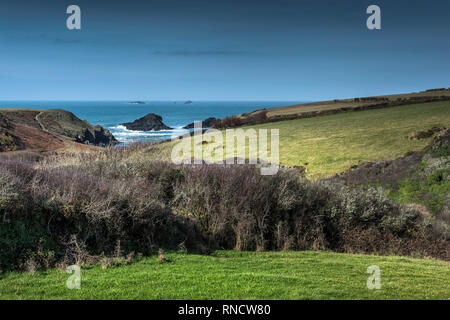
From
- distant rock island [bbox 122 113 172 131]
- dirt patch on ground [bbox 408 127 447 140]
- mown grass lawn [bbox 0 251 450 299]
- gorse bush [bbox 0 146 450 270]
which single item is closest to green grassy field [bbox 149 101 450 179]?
dirt patch on ground [bbox 408 127 447 140]

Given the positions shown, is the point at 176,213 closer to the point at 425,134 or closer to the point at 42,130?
the point at 425,134

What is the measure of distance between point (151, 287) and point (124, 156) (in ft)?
32.5

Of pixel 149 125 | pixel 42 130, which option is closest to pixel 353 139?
pixel 42 130

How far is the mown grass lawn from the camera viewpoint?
20.9 ft

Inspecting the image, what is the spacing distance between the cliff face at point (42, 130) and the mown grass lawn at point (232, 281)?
34487 mm

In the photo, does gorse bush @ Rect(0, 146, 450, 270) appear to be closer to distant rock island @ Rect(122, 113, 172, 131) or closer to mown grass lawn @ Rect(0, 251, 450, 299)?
mown grass lawn @ Rect(0, 251, 450, 299)

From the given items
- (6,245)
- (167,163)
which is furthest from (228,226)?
(6,245)

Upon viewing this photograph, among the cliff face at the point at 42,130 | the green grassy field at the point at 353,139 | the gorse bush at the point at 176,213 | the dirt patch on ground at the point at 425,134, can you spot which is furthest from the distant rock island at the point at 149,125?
the gorse bush at the point at 176,213

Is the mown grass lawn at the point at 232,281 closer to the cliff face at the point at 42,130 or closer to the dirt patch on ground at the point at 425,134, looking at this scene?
the dirt patch on ground at the point at 425,134

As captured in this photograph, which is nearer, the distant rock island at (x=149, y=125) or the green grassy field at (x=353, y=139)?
the green grassy field at (x=353, y=139)

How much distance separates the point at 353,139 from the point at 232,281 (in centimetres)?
3206

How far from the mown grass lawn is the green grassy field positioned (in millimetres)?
15205

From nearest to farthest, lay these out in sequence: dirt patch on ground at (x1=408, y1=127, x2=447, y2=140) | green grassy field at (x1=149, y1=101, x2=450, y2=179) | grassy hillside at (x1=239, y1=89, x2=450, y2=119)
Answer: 1. green grassy field at (x1=149, y1=101, x2=450, y2=179)
2. dirt patch on ground at (x1=408, y1=127, x2=447, y2=140)
3. grassy hillside at (x1=239, y1=89, x2=450, y2=119)

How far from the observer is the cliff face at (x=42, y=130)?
41281 millimetres
